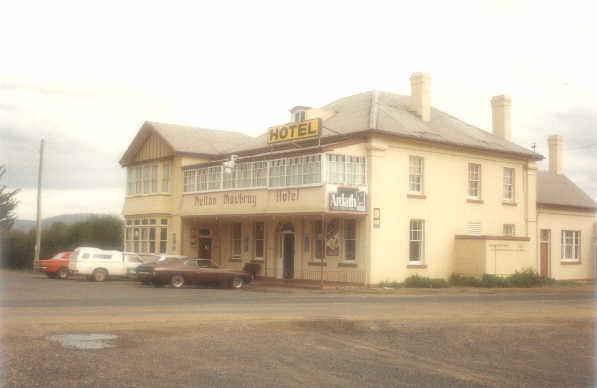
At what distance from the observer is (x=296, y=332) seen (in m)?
13.5

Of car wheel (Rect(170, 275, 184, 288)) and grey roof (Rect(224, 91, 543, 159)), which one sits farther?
grey roof (Rect(224, 91, 543, 159))

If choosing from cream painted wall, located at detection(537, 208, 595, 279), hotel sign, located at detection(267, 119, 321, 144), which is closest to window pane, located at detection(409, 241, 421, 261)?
hotel sign, located at detection(267, 119, 321, 144)

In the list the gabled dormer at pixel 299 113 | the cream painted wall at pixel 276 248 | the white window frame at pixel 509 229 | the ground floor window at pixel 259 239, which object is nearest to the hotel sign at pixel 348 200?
the cream painted wall at pixel 276 248

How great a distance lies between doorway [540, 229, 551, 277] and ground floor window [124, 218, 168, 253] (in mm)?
20512

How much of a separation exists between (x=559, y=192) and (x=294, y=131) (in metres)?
17.7

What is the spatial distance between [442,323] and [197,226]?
953 inches

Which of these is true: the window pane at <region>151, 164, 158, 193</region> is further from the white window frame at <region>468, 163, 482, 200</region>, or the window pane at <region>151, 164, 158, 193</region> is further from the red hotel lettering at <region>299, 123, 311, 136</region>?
the white window frame at <region>468, 163, 482, 200</region>

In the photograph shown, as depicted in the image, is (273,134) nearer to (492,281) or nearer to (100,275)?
(100,275)

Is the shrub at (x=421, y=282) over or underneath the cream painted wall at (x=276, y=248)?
underneath

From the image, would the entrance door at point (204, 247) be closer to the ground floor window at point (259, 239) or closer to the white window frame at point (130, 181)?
the ground floor window at point (259, 239)

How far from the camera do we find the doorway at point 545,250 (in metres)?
37.0

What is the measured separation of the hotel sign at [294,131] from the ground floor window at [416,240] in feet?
19.6

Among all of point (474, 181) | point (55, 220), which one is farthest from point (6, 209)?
point (474, 181)

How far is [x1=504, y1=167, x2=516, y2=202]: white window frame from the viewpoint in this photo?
3505 centimetres
